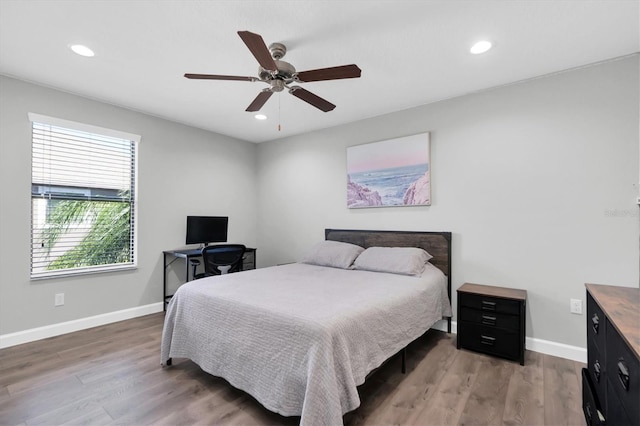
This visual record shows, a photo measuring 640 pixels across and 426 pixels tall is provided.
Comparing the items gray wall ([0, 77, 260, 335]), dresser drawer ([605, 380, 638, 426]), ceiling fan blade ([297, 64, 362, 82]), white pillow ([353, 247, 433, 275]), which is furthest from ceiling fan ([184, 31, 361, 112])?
gray wall ([0, 77, 260, 335])

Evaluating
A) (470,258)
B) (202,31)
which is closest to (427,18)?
(202,31)

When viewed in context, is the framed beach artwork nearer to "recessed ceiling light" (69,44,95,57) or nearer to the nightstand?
the nightstand

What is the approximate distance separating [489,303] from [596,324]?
1102 mm

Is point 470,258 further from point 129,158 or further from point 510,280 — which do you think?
point 129,158

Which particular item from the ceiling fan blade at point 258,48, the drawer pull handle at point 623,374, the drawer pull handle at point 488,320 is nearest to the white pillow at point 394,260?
the drawer pull handle at point 488,320

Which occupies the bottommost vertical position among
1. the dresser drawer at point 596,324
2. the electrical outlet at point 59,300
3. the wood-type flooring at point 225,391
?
the wood-type flooring at point 225,391

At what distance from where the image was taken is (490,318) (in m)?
2.68

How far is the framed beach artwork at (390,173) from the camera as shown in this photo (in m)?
3.46

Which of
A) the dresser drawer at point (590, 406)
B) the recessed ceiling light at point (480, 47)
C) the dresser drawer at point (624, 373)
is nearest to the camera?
the dresser drawer at point (624, 373)

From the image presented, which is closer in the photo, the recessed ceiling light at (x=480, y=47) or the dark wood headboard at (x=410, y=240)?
the recessed ceiling light at (x=480, y=47)

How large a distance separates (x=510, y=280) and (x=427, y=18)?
96.4 inches

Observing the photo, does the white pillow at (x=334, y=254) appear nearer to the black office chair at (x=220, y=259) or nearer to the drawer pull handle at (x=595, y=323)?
the black office chair at (x=220, y=259)

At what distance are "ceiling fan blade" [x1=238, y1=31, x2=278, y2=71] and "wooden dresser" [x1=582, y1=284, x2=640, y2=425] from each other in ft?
6.65

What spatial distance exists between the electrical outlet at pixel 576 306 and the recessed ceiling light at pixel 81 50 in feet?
15.0
